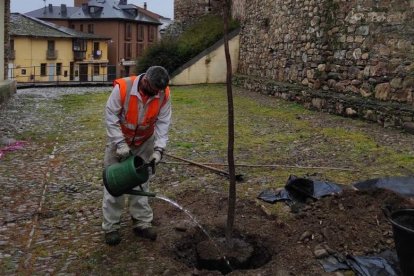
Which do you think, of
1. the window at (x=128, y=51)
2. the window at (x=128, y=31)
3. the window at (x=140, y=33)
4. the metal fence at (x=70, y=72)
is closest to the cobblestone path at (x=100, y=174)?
the metal fence at (x=70, y=72)

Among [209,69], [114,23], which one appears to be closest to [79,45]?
[114,23]

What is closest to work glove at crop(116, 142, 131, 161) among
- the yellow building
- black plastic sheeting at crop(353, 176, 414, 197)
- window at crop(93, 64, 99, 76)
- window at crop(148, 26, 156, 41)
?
black plastic sheeting at crop(353, 176, 414, 197)

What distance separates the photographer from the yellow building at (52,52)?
47281 mm

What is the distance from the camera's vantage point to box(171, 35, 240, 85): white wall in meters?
19.1

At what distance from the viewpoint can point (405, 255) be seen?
3.09m

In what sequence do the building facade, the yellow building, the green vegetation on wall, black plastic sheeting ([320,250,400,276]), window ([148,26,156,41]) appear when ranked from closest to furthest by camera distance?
black plastic sheeting ([320,250,400,276]) → the green vegetation on wall → the yellow building → the building facade → window ([148,26,156,41])

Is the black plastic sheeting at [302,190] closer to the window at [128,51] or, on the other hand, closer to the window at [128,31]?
the window at [128,51]

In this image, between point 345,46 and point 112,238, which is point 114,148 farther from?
point 345,46

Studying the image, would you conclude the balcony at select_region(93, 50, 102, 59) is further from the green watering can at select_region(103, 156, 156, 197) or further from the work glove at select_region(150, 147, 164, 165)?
the green watering can at select_region(103, 156, 156, 197)

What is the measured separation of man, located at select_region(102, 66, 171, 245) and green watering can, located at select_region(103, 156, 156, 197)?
10cm

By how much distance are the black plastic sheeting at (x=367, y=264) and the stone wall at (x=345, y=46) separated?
5695 millimetres

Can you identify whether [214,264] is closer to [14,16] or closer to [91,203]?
[91,203]

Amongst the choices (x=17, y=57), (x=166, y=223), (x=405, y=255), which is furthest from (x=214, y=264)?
(x=17, y=57)

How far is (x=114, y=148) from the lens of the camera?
414 centimetres
